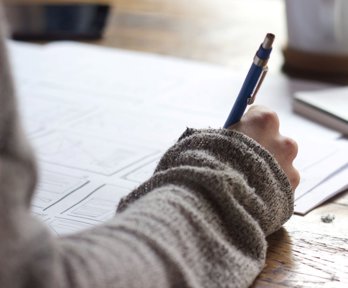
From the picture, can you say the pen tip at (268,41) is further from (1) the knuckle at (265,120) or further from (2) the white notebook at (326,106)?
(2) the white notebook at (326,106)

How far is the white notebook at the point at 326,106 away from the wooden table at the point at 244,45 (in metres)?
0.20

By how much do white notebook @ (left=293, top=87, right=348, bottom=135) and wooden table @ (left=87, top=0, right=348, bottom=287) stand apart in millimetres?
195

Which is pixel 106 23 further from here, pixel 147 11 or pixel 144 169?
pixel 144 169

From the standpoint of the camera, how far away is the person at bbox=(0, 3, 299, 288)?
35cm

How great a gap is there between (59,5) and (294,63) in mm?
529

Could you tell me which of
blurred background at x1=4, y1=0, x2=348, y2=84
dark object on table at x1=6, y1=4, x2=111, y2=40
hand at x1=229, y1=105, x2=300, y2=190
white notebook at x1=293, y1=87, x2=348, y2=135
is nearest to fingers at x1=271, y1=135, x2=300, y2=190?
hand at x1=229, y1=105, x2=300, y2=190

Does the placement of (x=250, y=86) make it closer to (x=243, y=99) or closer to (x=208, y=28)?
(x=243, y=99)

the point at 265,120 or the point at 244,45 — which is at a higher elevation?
the point at 265,120

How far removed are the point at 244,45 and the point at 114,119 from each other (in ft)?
1.56

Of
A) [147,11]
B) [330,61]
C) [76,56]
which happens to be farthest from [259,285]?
[147,11]

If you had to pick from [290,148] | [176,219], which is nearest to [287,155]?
[290,148]

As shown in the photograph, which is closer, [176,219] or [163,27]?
[176,219]

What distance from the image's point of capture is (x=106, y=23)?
4.75 feet

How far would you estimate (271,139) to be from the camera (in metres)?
0.61
